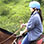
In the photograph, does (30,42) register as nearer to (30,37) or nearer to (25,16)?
(30,37)

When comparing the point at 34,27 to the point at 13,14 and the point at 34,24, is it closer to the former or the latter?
the point at 34,24

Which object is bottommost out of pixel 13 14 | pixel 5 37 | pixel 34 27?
pixel 13 14

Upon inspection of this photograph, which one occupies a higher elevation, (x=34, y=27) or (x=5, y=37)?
(x=34, y=27)

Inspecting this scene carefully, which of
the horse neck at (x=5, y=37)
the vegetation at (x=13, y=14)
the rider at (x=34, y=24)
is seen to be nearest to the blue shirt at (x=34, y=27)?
the rider at (x=34, y=24)

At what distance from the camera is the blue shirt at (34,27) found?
12.5 feet

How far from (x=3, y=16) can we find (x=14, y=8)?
0.72 metres

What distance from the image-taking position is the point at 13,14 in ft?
31.3

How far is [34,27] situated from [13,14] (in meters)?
Answer: 5.74

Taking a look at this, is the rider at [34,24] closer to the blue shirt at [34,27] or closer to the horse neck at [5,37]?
the blue shirt at [34,27]

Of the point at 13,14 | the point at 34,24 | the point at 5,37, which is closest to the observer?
the point at 34,24

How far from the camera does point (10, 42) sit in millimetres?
4703

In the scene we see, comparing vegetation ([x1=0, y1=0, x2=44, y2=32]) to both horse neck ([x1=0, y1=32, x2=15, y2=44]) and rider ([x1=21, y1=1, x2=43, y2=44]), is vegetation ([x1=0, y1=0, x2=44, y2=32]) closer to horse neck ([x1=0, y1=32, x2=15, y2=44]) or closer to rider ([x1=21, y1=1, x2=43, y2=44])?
horse neck ([x1=0, y1=32, x2=15, y2=44])

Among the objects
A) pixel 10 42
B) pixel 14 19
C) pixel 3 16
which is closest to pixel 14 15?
pixel 14 19

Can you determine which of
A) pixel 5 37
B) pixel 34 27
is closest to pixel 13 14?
pixel 5 37
